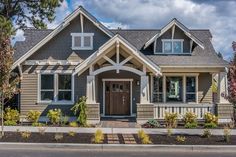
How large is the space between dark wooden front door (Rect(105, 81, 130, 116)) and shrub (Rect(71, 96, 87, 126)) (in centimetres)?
344

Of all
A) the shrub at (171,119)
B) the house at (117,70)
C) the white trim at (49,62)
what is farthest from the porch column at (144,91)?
the white trim at (49,62)

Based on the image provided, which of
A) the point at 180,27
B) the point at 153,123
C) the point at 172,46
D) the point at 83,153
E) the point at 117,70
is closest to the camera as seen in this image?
the point at 83,153

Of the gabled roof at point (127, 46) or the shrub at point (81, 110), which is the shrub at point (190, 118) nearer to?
the gabled roof at point (127, 46)

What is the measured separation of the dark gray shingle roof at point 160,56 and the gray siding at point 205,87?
129 centimetres

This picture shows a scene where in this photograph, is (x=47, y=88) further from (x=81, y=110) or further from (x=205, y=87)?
(x=205, y=87)

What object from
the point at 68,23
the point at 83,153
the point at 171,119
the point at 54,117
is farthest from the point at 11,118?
the point at 83,153

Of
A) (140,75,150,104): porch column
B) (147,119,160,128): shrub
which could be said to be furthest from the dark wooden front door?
(147,119,160,128): shrub

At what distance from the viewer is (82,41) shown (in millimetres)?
26672

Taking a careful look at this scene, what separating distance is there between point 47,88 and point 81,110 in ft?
12.2

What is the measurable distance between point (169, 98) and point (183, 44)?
3493 mm

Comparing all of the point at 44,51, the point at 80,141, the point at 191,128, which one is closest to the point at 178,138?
the point at 80,141

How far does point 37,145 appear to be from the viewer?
16.1 meters

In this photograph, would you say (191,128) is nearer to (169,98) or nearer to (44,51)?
(169,98)

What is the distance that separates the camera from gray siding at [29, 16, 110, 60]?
26.5 meters
